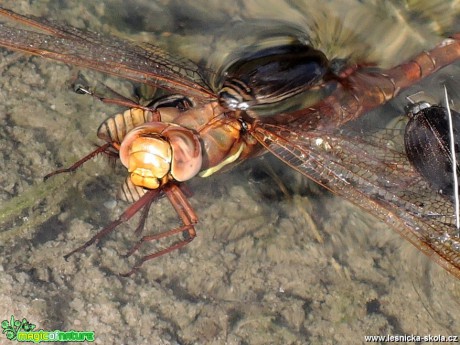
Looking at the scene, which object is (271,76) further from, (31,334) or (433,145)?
(31,334)

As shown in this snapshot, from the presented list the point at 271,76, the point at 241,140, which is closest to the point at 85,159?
the point at 241,140

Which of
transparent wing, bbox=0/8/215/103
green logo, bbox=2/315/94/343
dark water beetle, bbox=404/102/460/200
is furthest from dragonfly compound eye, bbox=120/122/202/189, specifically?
dark water beetle, bbox=404/102/460/200

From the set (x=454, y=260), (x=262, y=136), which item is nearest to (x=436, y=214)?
(x=454, y=260)

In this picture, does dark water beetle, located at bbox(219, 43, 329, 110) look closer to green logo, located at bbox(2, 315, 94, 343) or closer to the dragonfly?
the dragonfly

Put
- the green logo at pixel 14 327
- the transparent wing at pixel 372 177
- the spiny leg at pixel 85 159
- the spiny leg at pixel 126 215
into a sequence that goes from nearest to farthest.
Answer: the green logo at pixel 14 327 < the spiny leg at pixel 126 215 < the spiny leg at pixel 85 159 < the transparent wing at pixel 372 177

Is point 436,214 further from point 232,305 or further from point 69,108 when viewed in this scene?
point 69,108

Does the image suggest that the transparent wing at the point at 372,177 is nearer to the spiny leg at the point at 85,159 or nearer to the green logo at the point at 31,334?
the spiny leg at the point at 85,159

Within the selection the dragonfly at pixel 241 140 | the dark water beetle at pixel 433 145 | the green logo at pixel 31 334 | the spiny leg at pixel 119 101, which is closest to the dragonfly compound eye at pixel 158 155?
the dragonfly at pixel 241 140

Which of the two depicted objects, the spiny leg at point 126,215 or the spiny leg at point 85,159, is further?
the spiny leg at point 85,159
